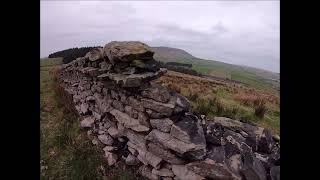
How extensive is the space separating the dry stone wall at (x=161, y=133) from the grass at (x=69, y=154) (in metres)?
0.23

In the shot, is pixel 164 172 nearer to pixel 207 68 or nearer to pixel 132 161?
pixel 132 161

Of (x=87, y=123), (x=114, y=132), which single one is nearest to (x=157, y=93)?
(x=114, y=132)

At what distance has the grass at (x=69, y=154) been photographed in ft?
18.4

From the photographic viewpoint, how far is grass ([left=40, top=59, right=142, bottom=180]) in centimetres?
562

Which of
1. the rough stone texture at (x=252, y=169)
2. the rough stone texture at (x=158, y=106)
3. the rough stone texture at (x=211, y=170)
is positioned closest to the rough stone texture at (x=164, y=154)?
the rough stone texture at (x=211, y=170)

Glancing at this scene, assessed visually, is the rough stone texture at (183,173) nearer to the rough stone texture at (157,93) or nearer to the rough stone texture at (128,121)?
the rough stone texture at (128,121)

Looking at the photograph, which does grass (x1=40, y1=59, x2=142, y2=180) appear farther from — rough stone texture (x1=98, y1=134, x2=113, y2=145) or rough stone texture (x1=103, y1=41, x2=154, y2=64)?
rough stone texture (x1=103, y1=41, x2=154, y2=64)

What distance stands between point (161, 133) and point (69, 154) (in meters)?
2.27

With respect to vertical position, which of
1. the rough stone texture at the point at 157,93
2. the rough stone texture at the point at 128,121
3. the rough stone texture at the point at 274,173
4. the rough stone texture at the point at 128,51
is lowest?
the rough stone texture at the point at 274,173

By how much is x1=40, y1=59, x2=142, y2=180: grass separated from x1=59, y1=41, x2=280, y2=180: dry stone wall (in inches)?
9.0

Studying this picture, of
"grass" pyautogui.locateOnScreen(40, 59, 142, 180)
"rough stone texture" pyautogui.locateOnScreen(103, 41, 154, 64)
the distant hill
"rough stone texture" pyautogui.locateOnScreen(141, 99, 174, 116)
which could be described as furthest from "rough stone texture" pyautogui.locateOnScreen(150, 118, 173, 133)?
the distant hill

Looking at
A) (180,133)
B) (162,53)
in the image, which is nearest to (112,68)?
(180,133)

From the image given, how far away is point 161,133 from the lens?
521cm
